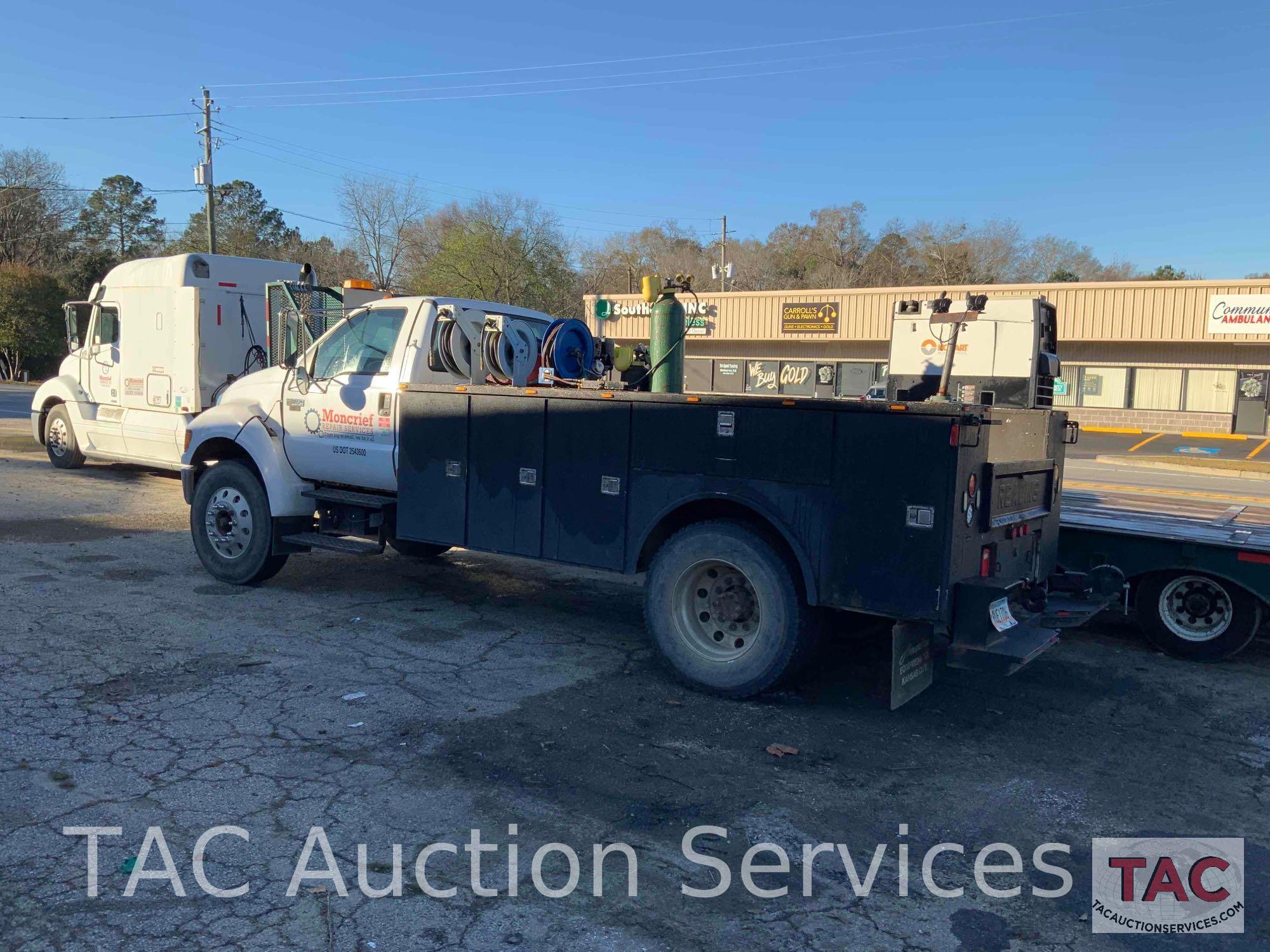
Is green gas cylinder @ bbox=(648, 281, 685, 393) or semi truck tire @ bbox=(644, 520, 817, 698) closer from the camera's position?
semi truck tire @ bbox=(644, 520, 817, 698)

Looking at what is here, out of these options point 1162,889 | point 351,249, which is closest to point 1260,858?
point 1162,889

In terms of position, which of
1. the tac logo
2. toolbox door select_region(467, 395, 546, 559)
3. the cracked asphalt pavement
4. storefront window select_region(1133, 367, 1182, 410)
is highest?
storefront window select_region(1133, 367, 1182, 410)

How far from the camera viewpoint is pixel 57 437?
16.1 meters

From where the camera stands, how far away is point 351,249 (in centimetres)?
5412

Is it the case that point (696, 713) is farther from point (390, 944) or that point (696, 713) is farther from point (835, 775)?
point (390, 944)

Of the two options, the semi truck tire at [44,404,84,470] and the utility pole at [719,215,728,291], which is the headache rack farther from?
the utility pole at [719,215,728,291]

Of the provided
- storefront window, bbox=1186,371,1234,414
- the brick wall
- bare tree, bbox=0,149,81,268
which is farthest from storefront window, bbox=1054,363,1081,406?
bare tree, bbox=0,149,81,268

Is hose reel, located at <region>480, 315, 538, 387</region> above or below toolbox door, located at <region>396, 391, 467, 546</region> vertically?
above

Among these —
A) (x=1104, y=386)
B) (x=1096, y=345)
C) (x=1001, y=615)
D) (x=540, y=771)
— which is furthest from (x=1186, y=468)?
(x=540, y=771)

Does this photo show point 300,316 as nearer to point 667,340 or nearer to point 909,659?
point 667,340

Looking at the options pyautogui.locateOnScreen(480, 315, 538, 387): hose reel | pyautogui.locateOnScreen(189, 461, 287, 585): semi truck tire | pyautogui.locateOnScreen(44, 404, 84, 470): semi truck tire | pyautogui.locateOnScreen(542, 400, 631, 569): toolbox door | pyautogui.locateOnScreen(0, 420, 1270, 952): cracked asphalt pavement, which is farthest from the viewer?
pyautogui.locateOnScreen(44, 404, 84, 470): semi truck tire

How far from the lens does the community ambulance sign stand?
30562mm

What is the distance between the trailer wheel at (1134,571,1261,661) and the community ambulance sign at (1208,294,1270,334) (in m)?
28.4

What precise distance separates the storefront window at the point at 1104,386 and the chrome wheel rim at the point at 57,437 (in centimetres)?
3108
